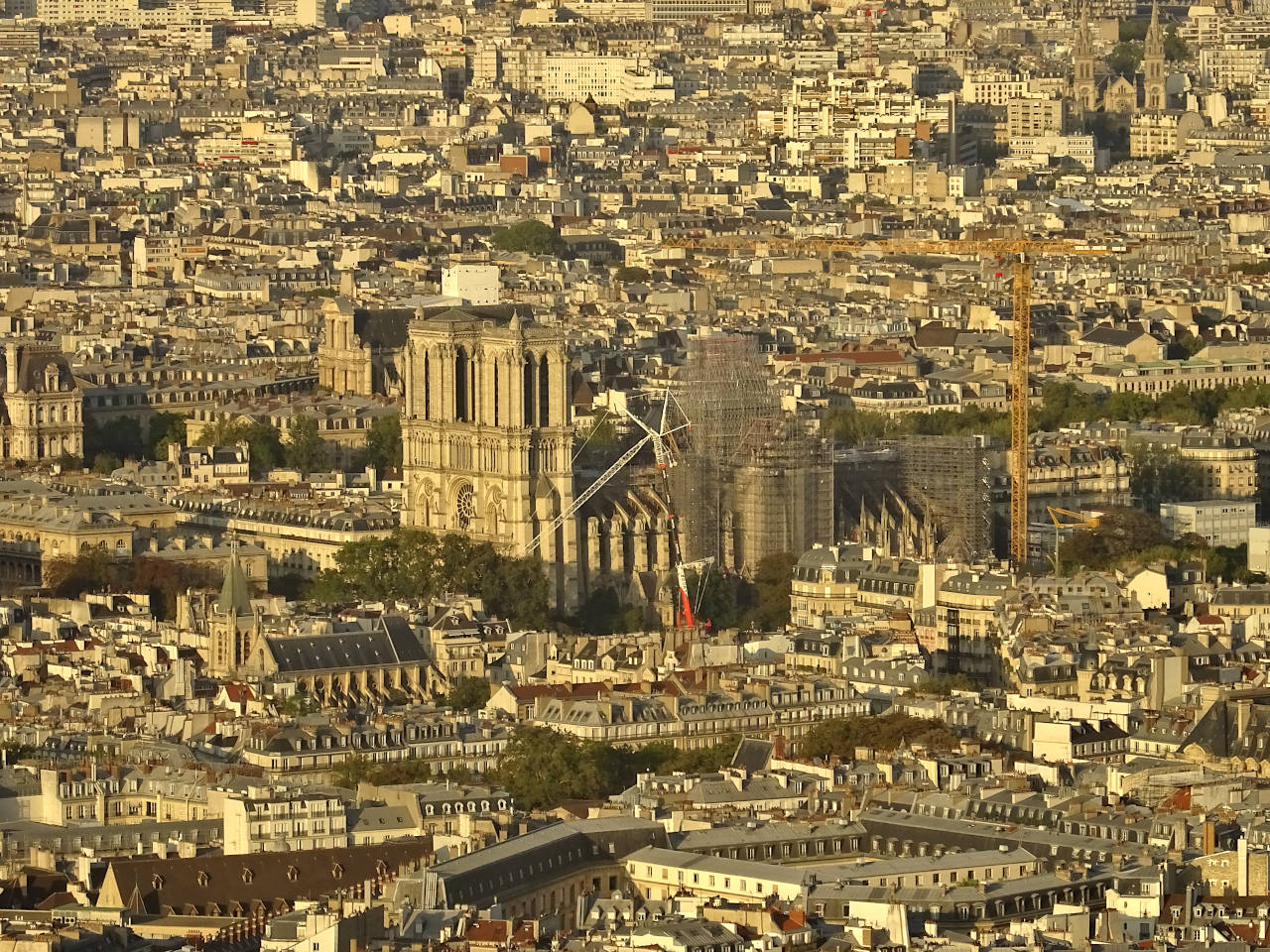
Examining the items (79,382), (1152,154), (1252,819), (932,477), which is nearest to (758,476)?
(932,477)

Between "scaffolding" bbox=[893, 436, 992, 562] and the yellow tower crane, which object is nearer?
"scaffolding" bbox=[893, 436, 992, 562]

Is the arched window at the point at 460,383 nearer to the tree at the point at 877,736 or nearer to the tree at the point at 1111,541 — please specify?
the tree at the point at 1111,541

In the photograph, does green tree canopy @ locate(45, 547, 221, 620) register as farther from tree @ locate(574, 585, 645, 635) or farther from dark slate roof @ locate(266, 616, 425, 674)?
dark slate roof @ locate(266, 616, 425, 674)

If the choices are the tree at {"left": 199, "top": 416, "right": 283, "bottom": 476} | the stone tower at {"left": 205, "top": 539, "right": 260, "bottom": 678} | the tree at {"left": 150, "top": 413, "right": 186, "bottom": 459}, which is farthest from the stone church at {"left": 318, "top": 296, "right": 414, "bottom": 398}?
the stone tower at {"left": 205, "top": 539, "right": 260, "bottom": 678}

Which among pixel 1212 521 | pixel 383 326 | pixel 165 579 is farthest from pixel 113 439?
pixel 1212 521

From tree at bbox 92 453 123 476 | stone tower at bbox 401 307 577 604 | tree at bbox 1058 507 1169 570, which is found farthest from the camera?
tree at bbox 92 453 123 476

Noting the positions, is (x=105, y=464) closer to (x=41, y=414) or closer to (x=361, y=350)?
(x=41, y=414)

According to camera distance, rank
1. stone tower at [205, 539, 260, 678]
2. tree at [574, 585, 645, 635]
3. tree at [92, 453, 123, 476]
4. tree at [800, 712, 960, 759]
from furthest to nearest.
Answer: tree at [92, 453, 123, 476] < tree at [574, 585, 645, 635] < stone tower at [205, 539, 260, 678] < tree at [800, 712, 960, 759]
